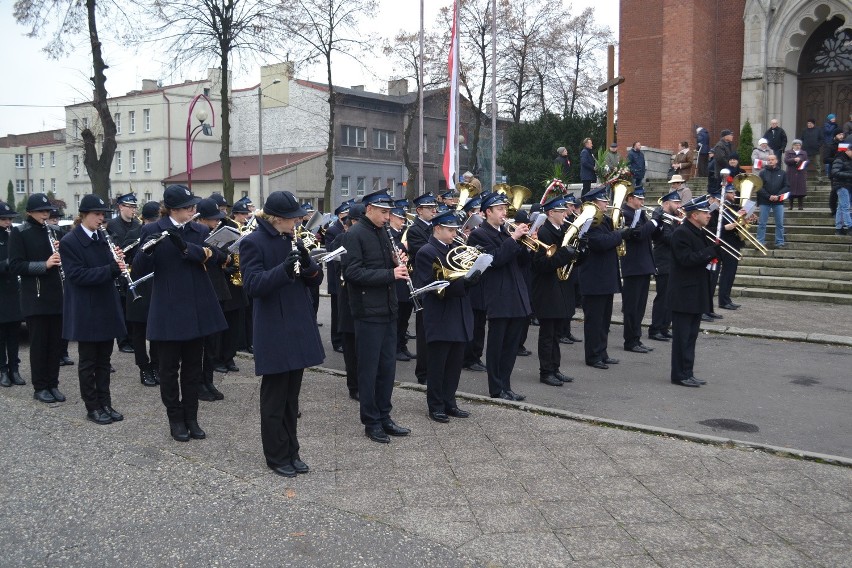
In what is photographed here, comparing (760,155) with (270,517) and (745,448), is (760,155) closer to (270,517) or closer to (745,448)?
(745,448)

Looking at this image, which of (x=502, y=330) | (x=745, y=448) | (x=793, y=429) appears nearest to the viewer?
(x=745, y=448)

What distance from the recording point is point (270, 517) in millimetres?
5410

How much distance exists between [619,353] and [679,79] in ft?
57.5

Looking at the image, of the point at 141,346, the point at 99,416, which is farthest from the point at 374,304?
the point at 141,346

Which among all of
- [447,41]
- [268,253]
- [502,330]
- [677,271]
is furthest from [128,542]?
[447,41]

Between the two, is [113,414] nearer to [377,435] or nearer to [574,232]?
[377,435]

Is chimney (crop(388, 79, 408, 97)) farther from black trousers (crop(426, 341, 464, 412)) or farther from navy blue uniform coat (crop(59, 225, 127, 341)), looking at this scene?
black trousers (crop(426, 341, 464, 412))

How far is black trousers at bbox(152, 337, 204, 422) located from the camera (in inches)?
278

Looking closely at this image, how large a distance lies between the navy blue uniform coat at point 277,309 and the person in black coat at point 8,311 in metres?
4.40

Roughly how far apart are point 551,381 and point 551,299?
0.96m

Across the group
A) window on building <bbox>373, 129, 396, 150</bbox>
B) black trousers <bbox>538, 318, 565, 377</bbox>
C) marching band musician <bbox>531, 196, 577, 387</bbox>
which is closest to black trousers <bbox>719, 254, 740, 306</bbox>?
marching band musician <bbox>531, 196, 577, 387</bbox>

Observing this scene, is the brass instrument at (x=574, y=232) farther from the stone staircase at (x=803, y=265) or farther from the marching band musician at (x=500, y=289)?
the stone staircase at (x=803, y=265)

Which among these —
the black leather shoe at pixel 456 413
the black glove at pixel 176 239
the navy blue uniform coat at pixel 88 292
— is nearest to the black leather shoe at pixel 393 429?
the black leather shoe at pixel 456 413

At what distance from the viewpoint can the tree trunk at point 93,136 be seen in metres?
22.2
